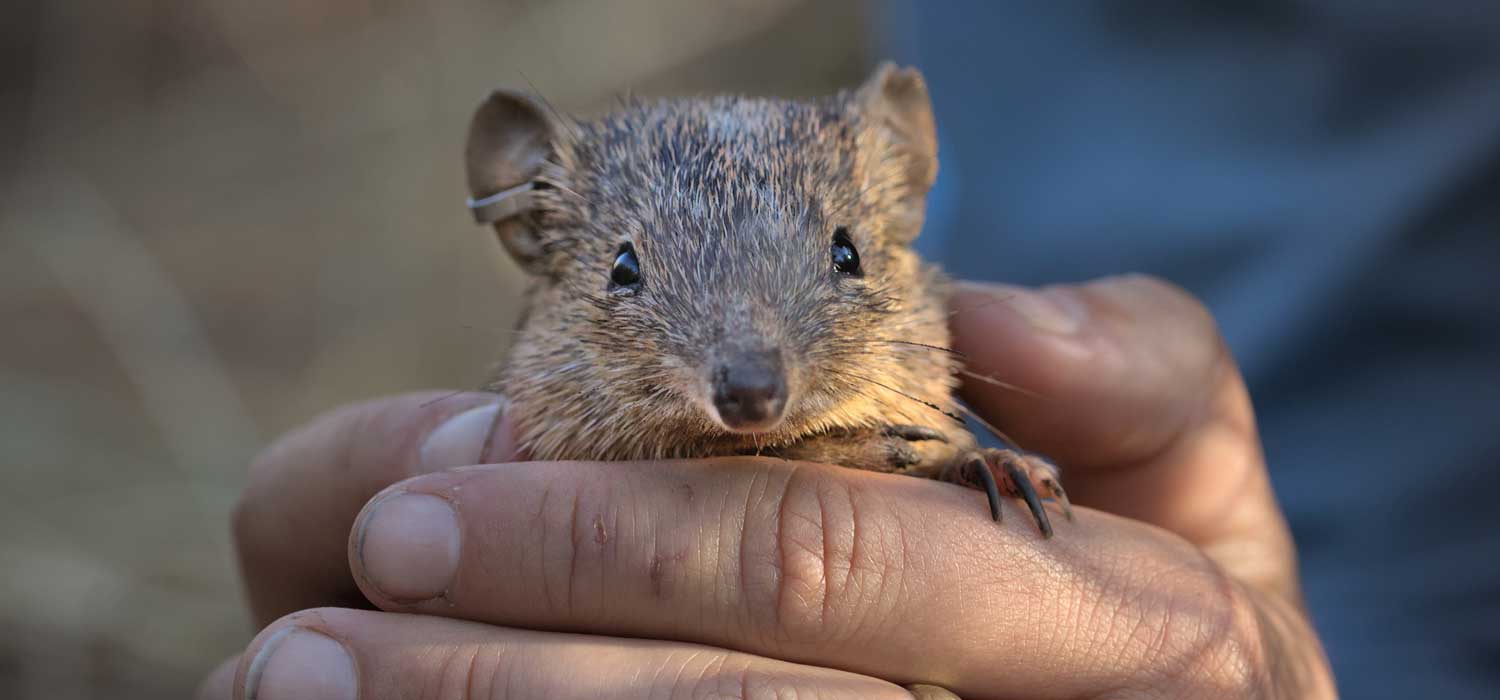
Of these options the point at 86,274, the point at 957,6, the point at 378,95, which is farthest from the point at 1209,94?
the point at 86,274

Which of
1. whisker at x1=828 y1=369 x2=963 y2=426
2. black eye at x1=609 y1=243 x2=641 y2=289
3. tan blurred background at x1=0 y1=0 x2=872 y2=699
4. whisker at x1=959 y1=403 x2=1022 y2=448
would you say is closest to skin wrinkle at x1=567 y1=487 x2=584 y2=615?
black eye at x1=609 y1=243 x2=641 y2=289

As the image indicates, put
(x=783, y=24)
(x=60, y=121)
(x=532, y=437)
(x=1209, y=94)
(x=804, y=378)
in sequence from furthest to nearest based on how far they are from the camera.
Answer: (x=783, y=24)
(x=60, y=121)
(x=1209, y=94)
(x=532, y=437)
(x=804, y=378)

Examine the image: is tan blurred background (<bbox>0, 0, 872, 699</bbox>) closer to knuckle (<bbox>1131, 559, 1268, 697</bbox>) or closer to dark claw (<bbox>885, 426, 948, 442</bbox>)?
dark claw (<bbox>885, 426, 948, 442</bbox>)

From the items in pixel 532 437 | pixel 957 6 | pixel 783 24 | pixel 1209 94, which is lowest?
pixel 532 437

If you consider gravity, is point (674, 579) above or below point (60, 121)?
below

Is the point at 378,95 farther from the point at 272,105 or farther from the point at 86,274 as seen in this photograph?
the point at 86,274

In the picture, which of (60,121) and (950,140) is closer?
(950,140)

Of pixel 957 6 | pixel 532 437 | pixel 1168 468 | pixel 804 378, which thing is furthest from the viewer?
pixel 957 6
